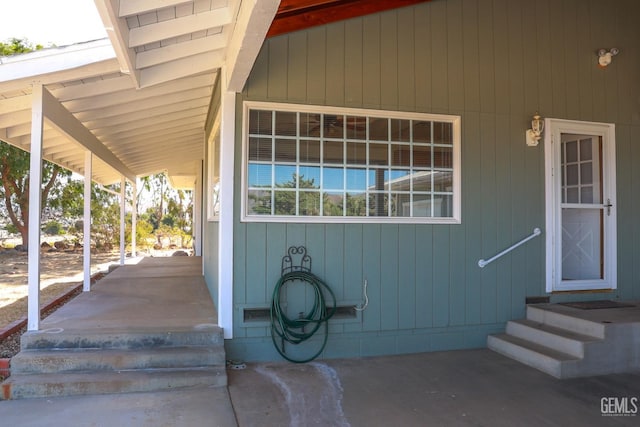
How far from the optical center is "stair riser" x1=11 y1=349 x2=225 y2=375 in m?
3.14

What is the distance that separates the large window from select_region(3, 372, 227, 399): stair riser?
1359 mm

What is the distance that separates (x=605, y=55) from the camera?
4828mm

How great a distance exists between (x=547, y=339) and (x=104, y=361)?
3717mm

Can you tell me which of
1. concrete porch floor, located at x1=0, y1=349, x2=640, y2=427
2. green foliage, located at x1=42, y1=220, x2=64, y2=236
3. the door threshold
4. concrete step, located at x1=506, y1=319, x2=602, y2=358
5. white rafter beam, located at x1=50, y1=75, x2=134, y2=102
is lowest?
concrete porch floor, located at x1=0, y1=349, x2=640, y2=427

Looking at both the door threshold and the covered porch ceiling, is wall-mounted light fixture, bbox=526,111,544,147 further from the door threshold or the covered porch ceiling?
the covered porch ceiling

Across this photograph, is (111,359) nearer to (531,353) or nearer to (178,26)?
(178,26)

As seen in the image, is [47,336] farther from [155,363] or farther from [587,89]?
[587,89]

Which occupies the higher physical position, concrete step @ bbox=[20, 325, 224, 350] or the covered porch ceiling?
the covered porch ceiling

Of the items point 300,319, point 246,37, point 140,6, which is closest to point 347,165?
point 300,319

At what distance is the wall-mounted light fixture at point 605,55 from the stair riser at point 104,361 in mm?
4978

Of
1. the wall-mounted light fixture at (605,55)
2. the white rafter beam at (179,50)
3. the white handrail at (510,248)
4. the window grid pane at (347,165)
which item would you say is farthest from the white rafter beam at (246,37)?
the wall-mounted light fixture at (605,55)

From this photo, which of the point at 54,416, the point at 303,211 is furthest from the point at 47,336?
the point at 303,211

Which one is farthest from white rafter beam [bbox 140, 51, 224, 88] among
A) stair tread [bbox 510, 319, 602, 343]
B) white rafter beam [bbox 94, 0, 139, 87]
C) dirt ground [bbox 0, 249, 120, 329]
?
stair tread [bbox 510, 319, 602, 343]

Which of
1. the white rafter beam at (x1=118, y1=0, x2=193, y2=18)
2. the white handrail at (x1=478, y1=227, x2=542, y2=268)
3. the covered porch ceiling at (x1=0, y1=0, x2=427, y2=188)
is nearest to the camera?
the white rafter beam at (x1=118, y1=0, x2=193, y2=18)
